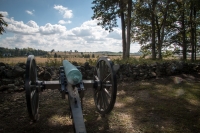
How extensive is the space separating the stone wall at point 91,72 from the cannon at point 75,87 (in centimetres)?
338

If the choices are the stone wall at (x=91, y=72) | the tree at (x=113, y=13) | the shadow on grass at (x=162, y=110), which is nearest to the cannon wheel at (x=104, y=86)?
the shadow on grass at (x=162, y=110)

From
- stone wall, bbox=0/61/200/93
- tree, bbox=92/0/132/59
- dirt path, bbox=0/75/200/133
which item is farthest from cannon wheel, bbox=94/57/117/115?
tree, bbox=92/0/132/59

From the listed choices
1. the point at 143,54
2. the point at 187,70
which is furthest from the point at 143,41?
the point at 187,70

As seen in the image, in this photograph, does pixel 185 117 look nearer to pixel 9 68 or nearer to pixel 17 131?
pixel 17 131

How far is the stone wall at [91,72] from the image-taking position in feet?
22.4

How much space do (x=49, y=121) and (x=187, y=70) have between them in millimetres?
11148

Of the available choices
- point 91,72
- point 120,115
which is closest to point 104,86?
point 120,115

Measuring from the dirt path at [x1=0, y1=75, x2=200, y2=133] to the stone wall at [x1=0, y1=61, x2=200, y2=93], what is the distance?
2.60 feet

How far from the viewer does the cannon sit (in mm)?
2947

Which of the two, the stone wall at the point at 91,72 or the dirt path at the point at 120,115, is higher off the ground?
the stone wall at the point at 91,72

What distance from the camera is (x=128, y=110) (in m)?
4.81

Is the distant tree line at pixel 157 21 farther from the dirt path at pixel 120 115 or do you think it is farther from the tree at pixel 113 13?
the dirt path at pixel 120 115

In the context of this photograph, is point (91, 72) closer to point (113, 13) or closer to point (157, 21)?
point (113, 13)

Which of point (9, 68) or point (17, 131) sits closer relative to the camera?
point (17, 131)
